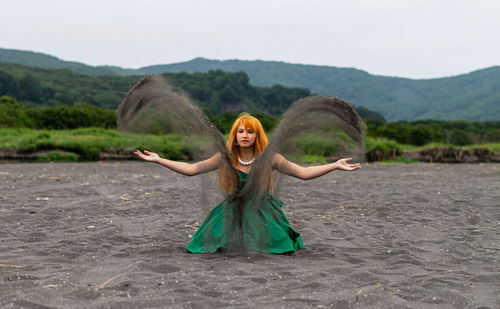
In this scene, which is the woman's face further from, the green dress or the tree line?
the tree line

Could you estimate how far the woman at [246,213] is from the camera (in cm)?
455

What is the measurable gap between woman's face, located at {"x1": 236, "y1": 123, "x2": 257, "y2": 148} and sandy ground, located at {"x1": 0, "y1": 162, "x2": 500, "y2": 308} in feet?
2.81

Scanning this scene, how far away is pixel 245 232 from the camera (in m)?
4.62

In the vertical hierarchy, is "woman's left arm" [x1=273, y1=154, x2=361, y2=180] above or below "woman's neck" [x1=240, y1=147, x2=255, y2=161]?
below

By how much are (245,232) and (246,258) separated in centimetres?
36

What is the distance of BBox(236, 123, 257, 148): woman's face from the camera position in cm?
467

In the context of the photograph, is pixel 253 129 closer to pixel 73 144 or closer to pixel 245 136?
pixel 245 136

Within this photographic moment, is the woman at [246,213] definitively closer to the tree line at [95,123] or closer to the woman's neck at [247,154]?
the woman's neck at [247,154]

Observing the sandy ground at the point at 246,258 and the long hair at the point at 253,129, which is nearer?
the sandy ground at the point at 246,258

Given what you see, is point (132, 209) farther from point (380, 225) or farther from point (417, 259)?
point (417, 259)

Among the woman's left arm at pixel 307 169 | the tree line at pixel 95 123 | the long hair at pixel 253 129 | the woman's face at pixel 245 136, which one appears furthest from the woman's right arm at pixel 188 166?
the tree line at pixel 95 123

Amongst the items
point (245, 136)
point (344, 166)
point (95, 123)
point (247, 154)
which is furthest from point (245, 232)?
point (95, 123)

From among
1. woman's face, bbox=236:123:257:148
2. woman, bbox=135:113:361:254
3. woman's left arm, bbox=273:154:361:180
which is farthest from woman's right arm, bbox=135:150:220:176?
woman's left arm, bbox=273:154:361:180

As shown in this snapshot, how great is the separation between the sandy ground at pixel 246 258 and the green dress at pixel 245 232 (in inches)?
7.5
